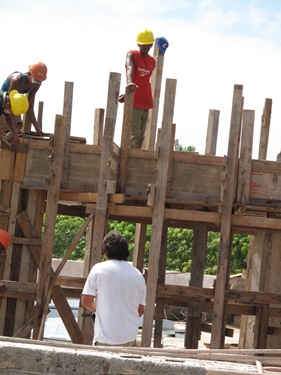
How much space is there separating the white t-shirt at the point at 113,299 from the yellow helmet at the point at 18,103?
4.76 m

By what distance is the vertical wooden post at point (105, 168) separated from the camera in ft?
41.0

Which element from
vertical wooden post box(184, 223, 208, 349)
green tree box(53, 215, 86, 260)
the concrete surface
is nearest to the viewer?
the concrete surface

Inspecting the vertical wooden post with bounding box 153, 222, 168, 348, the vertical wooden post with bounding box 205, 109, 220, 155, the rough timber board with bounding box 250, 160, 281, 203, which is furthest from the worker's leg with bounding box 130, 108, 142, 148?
the vertical wooden post with bounding box 153, 222, 168, 348

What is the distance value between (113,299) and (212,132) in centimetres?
802

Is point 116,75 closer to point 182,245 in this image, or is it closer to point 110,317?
point 110,317

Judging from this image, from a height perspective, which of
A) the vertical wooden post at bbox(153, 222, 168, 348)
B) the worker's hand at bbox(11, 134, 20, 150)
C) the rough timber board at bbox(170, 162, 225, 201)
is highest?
the worker's hand at bbox(11, 134, 20, 150)

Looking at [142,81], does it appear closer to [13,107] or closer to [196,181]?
[196,181]

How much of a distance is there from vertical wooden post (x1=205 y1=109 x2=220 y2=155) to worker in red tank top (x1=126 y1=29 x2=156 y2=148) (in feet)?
7.28

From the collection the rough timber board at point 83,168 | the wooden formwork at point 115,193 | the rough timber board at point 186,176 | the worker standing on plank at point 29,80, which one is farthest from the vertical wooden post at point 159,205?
the worker standing on plank at point 29,80

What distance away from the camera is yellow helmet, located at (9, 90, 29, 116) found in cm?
1302

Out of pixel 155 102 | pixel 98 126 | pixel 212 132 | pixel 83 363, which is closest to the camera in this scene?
pixel 83 363

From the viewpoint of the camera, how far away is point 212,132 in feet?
53.5

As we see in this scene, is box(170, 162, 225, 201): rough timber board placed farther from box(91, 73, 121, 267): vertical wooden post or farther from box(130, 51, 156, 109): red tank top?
box(130, 51, 156, 109): red tank top

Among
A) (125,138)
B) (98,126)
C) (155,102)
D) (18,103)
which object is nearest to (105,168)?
(125,138)
